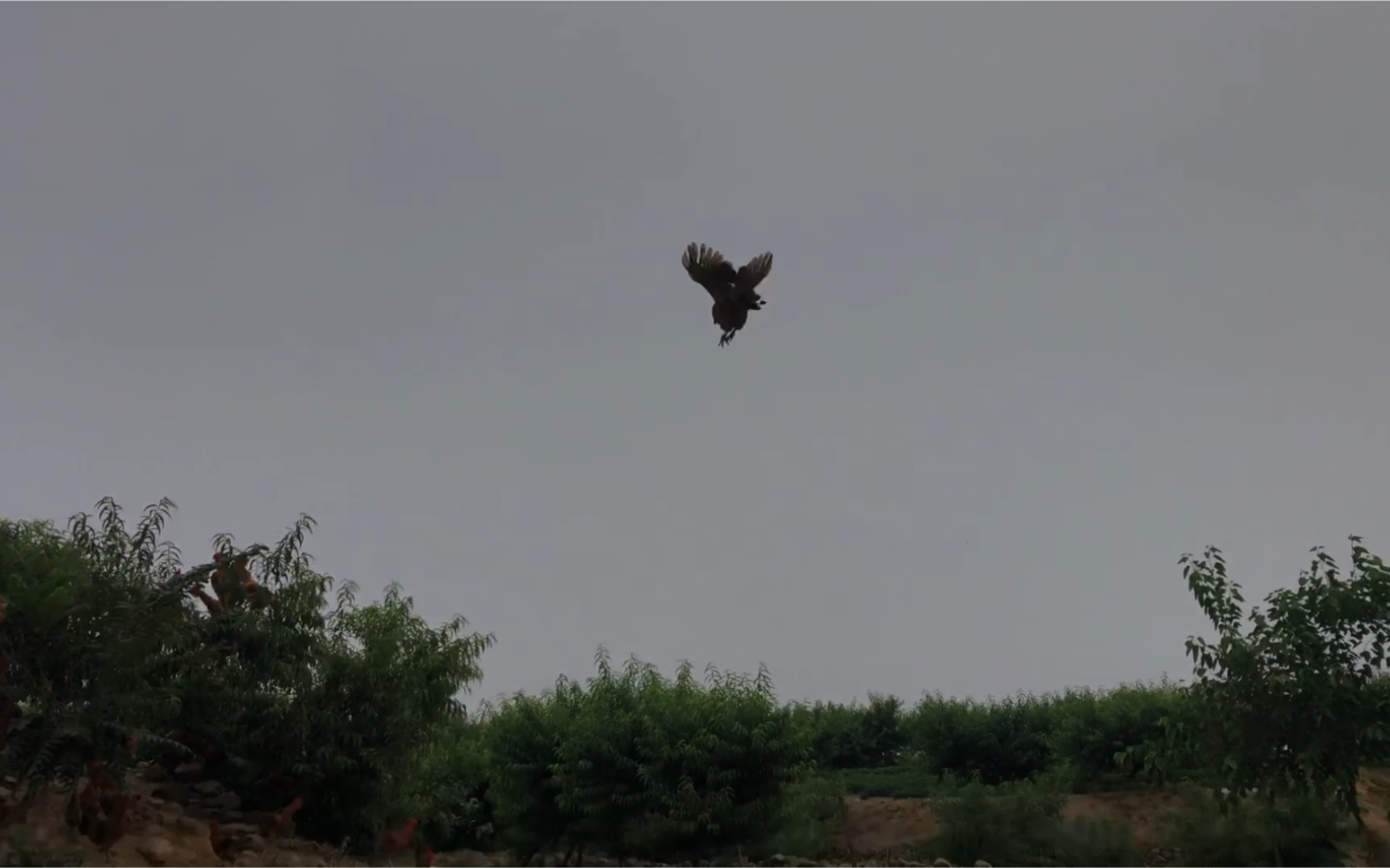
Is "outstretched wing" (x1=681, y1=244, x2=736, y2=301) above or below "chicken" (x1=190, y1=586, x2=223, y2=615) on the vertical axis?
above

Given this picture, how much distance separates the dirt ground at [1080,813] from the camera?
15.0 metres

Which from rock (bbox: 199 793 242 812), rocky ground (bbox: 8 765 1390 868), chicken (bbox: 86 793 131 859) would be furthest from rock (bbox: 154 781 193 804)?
chicken (bbox: 86 793 131 859)

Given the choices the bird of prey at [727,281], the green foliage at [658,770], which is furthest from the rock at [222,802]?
the bird of prey at [727,281]

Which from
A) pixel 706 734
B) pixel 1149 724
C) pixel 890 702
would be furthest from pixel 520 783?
pixel 890 702

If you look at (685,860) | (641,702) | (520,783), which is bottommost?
(685,860)

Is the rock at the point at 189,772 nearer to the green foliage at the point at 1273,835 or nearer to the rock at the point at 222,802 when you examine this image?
the rock at the point at 222,802

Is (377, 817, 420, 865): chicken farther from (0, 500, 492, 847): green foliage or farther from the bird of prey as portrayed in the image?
the bird of prey

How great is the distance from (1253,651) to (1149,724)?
752cm

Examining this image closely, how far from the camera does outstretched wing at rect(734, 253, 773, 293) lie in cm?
911

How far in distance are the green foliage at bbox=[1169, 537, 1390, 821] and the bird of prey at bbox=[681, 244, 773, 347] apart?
5600mm

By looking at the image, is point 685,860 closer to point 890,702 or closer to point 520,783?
point 520,783

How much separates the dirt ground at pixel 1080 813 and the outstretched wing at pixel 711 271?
894 centimetres

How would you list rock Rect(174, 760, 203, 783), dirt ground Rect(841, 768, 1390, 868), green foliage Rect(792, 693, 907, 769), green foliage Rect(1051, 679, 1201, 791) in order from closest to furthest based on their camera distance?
rock Rect(174, 760, 203, 783) → dirt ground Rect(841, 768, 1390, 868) → green foliage Rect(1051, 679, 1201, 791) → green foliage Rect(792, 693, 907, 769)

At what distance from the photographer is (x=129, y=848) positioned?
895cm
